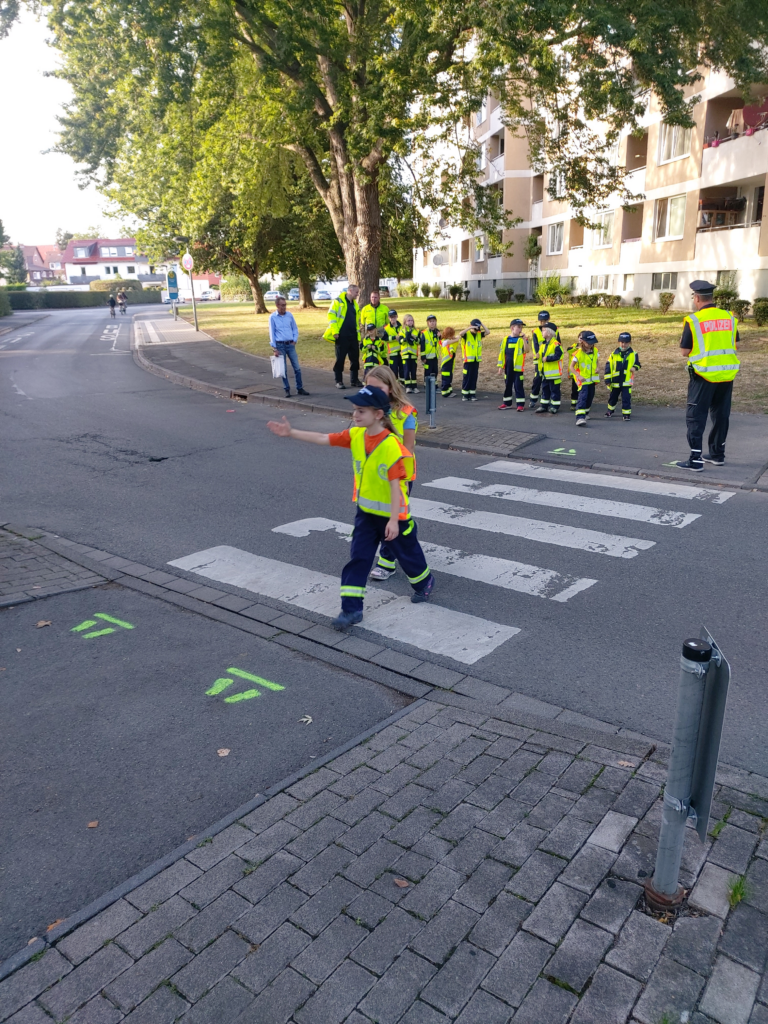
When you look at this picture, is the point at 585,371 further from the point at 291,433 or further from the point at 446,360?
the point at 291,433

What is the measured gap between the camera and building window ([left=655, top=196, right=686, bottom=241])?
28344 millimetres

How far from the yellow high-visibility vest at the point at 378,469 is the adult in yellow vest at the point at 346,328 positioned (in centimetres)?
1106

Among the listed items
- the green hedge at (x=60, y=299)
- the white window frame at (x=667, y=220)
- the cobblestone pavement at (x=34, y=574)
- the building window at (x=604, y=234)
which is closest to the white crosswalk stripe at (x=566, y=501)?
the cobblestone pavement at (x=34, y=574)

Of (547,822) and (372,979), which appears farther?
(547,822)

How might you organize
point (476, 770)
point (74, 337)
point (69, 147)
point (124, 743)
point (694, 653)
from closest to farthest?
point (694, 653)
point (476, 770)
point (124, 743)
point (74, 337)
point (69, 147)

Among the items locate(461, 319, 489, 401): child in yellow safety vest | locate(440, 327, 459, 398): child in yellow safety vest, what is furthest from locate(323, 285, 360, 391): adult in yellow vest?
locate(461, 319, 489, 401): child in yellow safety vest

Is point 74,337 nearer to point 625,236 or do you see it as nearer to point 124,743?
point 625,236

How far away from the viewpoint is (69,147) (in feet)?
157

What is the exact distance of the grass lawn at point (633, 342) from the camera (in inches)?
577

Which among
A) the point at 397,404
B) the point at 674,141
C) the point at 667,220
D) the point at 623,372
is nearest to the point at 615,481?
the point at 623,372

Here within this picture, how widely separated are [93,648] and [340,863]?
2938 millimetres

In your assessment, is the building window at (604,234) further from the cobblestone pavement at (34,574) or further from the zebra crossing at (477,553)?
the cobblestone pavement at (34,574)

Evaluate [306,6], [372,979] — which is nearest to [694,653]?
[372,979]

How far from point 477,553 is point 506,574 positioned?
1.92 ft
